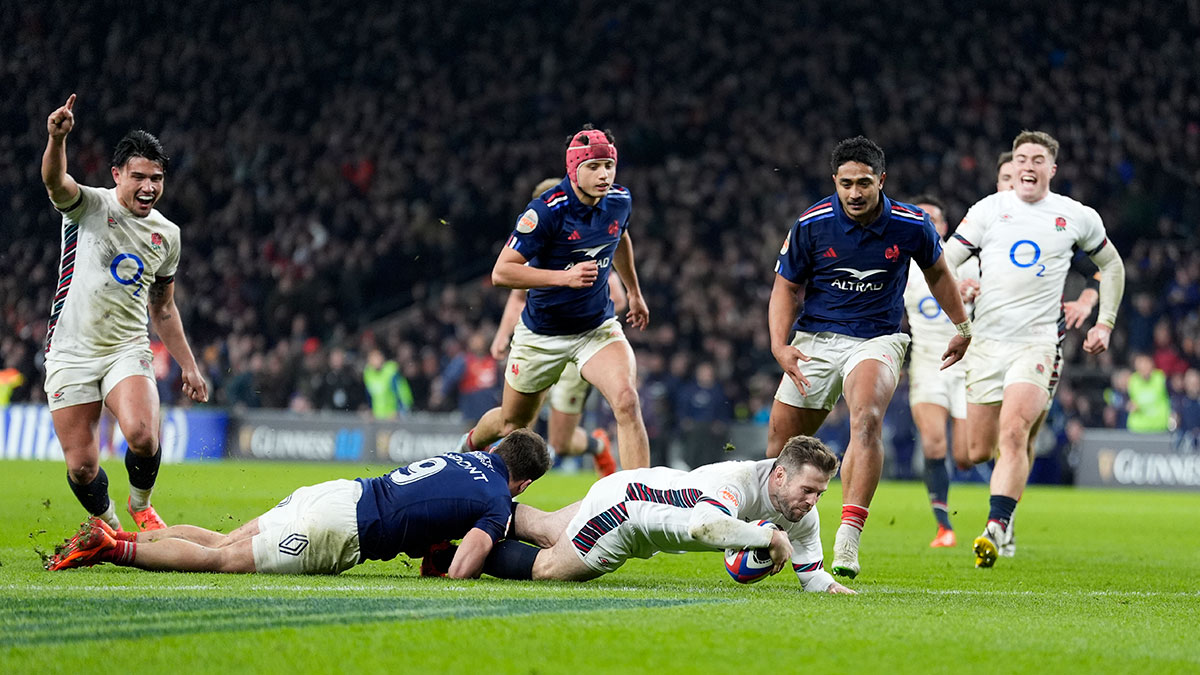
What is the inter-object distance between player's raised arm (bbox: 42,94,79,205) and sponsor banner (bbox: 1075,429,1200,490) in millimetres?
16596

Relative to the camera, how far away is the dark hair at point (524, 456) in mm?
6855

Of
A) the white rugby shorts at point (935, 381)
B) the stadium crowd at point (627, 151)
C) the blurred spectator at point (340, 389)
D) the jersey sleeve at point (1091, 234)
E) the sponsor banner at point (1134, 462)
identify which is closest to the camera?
the jersey sleeve at point (1091, 234)

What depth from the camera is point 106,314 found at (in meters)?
7.87

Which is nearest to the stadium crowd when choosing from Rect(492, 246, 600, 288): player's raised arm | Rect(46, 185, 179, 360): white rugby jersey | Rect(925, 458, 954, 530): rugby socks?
Rect(46, 185, 179, 360): white rugby jersey

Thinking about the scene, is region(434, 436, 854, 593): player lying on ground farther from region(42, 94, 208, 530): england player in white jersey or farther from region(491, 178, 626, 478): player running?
region(491, 178, 626, 478): player running

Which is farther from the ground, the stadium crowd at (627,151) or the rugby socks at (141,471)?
the stadium crowd at (627,151)

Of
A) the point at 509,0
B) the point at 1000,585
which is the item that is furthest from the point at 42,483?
the point at 509,0

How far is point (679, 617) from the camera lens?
16.9 ft

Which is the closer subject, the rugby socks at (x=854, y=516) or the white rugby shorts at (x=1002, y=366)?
the rugby socks at (x=854, y=516)

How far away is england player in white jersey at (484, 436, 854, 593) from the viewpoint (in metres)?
5.86

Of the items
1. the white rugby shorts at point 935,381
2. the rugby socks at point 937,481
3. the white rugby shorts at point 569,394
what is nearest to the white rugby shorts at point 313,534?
the white rugby shorts at point 569,394

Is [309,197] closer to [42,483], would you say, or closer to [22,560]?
[42,483]

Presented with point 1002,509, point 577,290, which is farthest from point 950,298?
point 577,290

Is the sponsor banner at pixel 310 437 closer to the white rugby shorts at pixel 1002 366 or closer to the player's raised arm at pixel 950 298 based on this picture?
the white rugby shorts at pixel 1002 366
